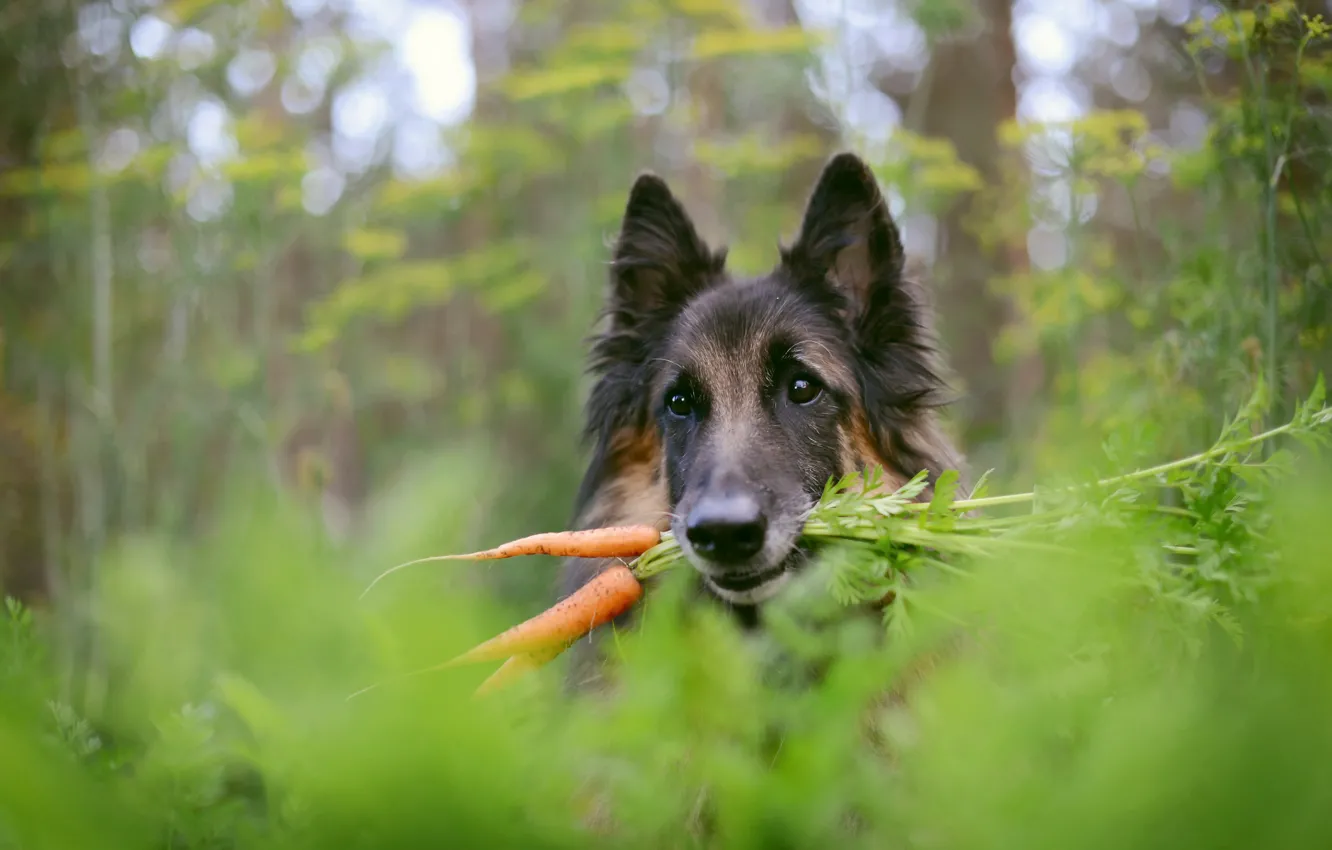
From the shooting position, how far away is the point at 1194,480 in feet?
6.46

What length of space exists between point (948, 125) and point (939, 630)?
1295cm

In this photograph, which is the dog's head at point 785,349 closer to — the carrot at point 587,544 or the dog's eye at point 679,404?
the dog's eye at point 679,404

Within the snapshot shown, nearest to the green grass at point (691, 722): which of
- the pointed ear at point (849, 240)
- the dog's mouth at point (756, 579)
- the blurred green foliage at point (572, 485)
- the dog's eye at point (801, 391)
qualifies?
the blurred green foliage at point (572, 485)

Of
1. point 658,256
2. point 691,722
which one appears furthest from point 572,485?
point 691,722

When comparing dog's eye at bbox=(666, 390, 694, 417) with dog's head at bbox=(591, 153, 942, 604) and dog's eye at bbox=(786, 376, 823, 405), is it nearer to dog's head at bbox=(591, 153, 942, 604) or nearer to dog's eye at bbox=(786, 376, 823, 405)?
dog's head at bbox=(591, 153, 942, 604)

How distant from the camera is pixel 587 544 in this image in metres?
2.91

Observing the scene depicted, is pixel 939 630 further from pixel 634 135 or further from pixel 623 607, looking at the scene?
pixel 634 135

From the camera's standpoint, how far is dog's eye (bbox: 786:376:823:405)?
4.06 metres

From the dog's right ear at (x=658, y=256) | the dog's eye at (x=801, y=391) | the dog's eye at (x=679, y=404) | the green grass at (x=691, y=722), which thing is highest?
the dog's right ear at (x=658, y=256)

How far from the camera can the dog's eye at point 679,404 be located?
4.17m

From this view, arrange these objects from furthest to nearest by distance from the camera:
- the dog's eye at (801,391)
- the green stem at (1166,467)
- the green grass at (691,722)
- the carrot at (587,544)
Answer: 1. the dog's eye at (801,391)
2. the carrot at (587,544)
3. the green stem at (1166,467)
4. the green grass at (691,722)

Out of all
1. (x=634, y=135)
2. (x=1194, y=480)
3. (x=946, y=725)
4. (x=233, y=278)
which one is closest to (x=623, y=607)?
(x=1194, y=480)

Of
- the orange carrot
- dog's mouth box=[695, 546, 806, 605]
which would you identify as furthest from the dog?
the orange carrot

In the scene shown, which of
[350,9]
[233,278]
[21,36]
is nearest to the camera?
→ [21,36]
